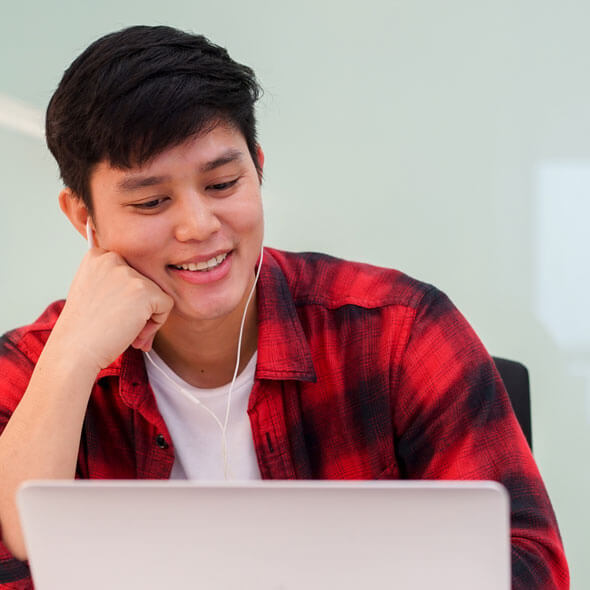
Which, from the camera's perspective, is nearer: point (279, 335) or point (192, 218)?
point (192, 218)

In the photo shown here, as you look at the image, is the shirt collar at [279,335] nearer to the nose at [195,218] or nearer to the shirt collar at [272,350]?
the shirt collar at [272,350]

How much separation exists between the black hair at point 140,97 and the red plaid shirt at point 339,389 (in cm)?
33

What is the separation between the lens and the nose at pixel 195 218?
1.17m

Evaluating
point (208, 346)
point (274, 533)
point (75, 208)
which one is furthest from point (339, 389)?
point (274, 533)

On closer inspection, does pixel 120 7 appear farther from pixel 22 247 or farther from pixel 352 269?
pixel 352 269

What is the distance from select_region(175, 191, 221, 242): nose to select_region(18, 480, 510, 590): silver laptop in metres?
0.56

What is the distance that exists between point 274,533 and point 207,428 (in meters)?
0.72

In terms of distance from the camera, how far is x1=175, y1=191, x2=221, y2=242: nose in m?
1.17

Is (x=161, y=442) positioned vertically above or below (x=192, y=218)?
below

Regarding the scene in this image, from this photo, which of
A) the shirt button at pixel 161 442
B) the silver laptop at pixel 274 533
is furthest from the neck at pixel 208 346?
the silver laptop at pixel 274 533

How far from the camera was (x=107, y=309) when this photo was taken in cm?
125

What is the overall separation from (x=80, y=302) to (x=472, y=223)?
1.09m

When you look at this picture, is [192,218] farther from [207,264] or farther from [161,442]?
[161,442]

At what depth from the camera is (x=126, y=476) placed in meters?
1.37
